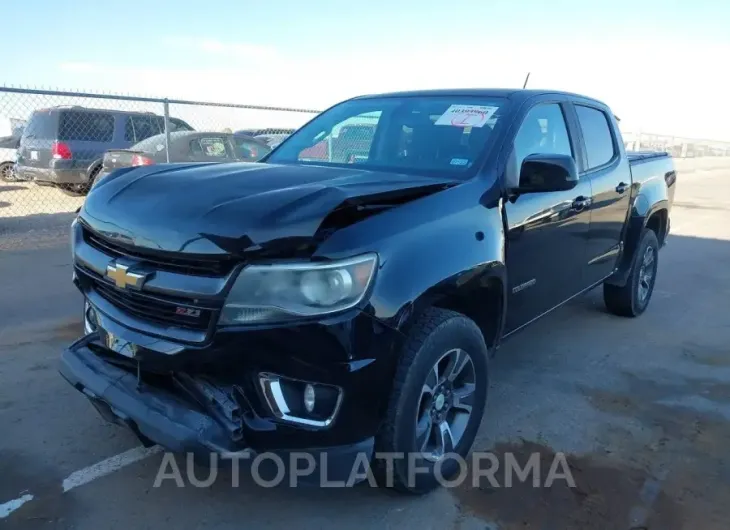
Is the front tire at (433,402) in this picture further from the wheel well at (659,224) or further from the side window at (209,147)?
the side window at (209,147)

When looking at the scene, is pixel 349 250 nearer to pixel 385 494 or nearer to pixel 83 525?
pixel 385 494

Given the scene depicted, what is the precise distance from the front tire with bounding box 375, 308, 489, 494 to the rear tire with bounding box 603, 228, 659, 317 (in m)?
2.98

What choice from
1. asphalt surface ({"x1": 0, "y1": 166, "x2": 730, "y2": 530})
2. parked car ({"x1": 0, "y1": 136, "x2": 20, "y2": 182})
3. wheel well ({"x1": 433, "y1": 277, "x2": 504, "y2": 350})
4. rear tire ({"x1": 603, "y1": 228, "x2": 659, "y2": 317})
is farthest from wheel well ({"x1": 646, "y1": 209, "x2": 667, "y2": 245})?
parked car ({"x1": 0, "y1": 136, "x2": 20, "y2": 182})

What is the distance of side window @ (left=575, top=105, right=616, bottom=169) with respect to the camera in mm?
4387

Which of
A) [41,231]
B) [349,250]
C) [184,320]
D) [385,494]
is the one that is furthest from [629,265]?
[41,231]

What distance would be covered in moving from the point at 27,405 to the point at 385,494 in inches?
85.9

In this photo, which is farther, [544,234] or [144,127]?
[144,127]

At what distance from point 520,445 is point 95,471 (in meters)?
2.16

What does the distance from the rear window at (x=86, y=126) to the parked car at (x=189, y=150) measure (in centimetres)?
252

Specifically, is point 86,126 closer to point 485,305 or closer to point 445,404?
point 485,305

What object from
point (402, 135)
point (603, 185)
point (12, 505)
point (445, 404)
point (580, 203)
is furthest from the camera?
point (603, 185)

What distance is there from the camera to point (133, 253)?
2.53 metres

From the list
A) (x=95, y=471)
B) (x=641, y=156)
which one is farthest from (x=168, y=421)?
(x=641, y=156)

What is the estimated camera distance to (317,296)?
2252 millimetres
